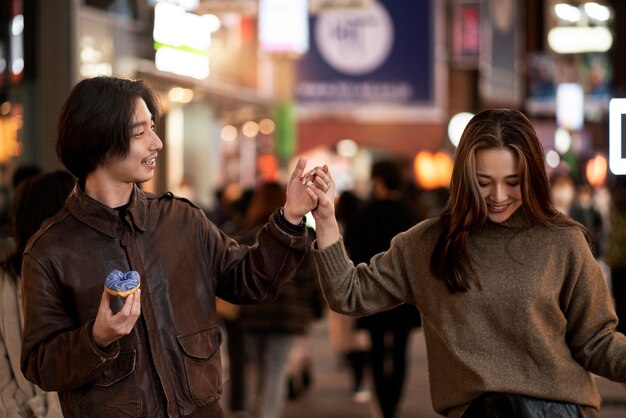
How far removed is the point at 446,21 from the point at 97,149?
30.1m

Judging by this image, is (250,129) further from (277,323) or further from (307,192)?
(307,192)

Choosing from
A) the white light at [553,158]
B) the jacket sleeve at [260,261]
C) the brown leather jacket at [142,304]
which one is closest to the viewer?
the brown leather jacket at [142,304]

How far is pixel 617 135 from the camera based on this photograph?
13.5 ft

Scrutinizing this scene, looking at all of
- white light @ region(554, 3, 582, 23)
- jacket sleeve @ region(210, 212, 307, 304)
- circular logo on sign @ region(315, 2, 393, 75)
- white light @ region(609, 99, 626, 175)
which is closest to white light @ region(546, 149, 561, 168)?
white light @ region(554, 3, 582, 23)

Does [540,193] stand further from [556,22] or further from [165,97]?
[556,22]

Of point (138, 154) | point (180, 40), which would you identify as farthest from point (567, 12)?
point (138, 154)

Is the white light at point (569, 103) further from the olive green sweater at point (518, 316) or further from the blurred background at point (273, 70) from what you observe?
the olive green sweater at point (518, 316)

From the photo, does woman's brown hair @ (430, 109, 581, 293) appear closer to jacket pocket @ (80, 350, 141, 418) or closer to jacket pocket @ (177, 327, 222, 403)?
jacket pocket @ (177, 327, 222, 403)

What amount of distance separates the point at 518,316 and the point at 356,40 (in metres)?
15.9

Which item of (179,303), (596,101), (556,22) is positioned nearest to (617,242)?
(179,303)

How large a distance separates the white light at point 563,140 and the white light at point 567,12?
62.8 feet

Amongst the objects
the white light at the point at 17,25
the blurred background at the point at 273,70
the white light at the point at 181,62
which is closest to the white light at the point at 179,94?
the blurred background at the point at 273,70

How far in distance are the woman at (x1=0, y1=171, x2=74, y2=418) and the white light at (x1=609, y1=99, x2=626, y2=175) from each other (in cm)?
203

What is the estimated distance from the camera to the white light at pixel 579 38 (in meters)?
25.9
